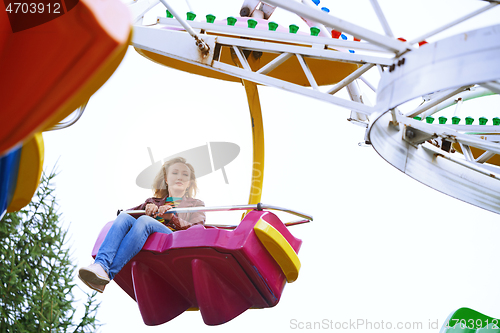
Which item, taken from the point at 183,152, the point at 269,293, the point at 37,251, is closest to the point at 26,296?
the point at 37,251

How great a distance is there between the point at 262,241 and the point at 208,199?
0.81 meters

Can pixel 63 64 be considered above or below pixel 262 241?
above

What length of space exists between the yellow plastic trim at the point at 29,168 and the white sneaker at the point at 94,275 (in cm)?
151

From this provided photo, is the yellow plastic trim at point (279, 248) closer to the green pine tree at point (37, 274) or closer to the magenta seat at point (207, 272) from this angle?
the magenta seat at point (207, 272)

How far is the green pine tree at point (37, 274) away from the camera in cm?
588

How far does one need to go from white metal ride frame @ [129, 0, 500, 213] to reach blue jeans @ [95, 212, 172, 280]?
1.29 meters

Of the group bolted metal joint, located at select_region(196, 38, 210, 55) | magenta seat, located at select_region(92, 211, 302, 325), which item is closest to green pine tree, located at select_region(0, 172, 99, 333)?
magenta seat, located at select_region(92, 211, 302, 325)

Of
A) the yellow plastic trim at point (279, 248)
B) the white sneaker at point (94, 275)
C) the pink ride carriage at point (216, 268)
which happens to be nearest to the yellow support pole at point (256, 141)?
the pink ride carriage at point (216, 268)

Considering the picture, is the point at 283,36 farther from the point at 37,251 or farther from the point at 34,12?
the point at 37,251

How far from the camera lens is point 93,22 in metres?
1.20

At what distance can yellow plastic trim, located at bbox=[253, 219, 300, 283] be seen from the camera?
3604mm

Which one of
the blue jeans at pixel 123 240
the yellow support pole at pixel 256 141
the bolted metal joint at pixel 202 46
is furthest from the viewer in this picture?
the yellow support pole at pixel 256 141

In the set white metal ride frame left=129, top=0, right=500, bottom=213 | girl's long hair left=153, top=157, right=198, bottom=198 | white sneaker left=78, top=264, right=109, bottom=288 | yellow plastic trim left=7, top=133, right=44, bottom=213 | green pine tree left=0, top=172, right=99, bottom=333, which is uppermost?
white metal ride frame left=129, top=0, right=500, bottom=213

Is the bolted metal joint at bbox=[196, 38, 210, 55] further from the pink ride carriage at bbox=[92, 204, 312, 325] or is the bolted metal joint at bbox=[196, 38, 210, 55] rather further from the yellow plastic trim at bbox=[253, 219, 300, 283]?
the yellow plastic trim at bbox=[253, 219, 300, 283]
